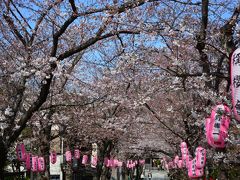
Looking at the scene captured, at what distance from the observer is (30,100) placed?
541 inches

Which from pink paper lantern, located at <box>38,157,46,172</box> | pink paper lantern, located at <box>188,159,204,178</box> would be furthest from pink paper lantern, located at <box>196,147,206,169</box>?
pink paper lantern, located at <box>38,157,46,172</box>

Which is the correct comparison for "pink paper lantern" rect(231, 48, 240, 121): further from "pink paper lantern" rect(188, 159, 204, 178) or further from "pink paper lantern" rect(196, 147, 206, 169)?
"pink paper lantern" rect(188, 159, 204, 178)

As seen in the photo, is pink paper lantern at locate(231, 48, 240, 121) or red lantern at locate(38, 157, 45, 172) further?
red lantern at locate(38, 157, 45, 172)

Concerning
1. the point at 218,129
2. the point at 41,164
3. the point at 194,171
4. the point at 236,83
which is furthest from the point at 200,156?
the point at 41,164

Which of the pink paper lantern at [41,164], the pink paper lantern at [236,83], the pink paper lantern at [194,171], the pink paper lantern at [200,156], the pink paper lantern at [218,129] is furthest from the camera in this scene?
the pink paper lantern at [41,164]

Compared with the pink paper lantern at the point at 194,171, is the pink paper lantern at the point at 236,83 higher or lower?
higher

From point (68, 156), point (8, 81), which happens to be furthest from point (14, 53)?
point (68, 156)

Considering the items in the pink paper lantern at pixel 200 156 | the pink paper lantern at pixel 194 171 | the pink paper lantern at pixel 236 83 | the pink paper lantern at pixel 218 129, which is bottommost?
the pink paper lantern at pixel 194 171

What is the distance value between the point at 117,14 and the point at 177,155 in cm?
1548

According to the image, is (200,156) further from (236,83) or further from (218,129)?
(236,83)

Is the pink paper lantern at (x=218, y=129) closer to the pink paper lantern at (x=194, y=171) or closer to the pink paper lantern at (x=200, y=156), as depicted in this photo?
the pink paper lantern at (x=200, y=156)

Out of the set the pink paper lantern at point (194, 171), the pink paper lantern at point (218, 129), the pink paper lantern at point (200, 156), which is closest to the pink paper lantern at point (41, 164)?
the pink paper lantern at point (194, 171)

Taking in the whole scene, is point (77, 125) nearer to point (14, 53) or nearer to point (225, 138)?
point (14, 53)

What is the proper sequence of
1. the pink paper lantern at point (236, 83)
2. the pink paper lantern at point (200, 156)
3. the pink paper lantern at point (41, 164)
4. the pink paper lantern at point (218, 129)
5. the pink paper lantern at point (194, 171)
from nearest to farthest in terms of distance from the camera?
the pink paper lantern at point (236, 83)
the pink paper lantern at point (218, 129)
the pink paper lantern at point (200, 156)
the pink paper lantern at point (194, 171)
the pink paper lantern at point (41, 164)
